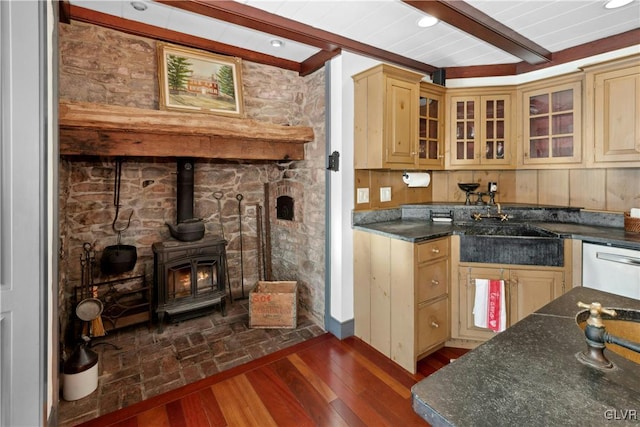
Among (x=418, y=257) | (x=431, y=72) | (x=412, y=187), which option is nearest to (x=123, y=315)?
(x=418, y=257)

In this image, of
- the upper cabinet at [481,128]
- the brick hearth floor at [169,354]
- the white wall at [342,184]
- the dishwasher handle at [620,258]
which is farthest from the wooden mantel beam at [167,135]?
the dishwasher handle at [620,258]

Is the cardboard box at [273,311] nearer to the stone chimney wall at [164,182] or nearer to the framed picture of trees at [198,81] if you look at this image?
the stone chimney wall at [164,182]

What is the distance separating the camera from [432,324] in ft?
8.05

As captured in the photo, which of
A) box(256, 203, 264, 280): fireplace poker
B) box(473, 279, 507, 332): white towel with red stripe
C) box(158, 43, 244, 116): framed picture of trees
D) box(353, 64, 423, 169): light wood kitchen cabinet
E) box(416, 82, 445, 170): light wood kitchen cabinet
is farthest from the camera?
box(256, 203, 264, 280): fireplace poker

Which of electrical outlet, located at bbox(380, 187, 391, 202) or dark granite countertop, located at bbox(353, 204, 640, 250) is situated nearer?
dark granite countertop, located at bbox(353, 204, 640, 250)

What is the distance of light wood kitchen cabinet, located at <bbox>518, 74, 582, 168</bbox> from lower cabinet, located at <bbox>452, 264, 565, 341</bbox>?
1113mm

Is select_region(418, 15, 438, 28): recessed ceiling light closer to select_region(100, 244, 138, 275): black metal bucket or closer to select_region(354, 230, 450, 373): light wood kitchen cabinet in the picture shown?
select_region(354, 230, 450, 373): light wood kitchen cabinet

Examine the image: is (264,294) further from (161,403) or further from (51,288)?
(51,288)

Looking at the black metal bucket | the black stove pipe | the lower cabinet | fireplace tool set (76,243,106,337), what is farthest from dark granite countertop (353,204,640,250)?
fireplace tool set (76,243,106,337)

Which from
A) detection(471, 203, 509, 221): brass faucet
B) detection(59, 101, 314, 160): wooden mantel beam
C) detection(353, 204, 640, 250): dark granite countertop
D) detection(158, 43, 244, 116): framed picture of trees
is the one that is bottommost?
detection(353, 204, 640, 250): dark granite countertop

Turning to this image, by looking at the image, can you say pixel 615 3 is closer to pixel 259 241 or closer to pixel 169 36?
pixel 169 36

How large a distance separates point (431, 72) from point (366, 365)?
285cm

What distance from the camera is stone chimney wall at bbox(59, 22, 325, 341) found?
2529mm

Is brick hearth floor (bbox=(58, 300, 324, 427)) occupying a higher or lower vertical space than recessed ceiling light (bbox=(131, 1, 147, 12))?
lower
